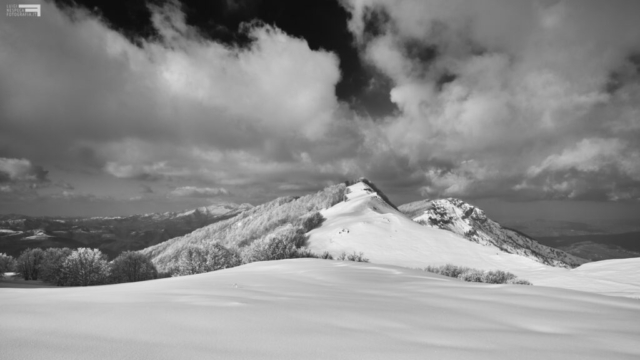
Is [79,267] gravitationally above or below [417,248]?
below

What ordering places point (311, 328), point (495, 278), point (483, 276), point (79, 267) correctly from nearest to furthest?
1. point (311, 328)
2. point (79, 267)
3. point (483, 276)
4. point (495, 278)

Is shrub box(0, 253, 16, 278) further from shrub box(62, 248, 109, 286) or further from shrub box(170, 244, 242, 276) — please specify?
shrub box(170, 244, 242, 276)

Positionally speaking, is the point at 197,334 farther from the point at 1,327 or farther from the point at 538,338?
the point at 538,338

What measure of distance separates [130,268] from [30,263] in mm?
12316

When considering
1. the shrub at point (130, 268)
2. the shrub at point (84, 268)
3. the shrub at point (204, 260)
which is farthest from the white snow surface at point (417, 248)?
the shrub at point (84, 268)

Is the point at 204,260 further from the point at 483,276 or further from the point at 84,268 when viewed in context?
the point at 483,276

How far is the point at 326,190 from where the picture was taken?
110750 millimetres

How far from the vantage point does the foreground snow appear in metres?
2.80

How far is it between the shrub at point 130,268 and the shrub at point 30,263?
968 cm

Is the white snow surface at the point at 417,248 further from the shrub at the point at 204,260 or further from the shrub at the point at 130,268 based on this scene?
the shrub at the point at 130,268

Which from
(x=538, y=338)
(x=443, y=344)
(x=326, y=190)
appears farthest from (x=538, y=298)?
(x=326, y=190)

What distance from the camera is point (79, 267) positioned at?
75.8 ft

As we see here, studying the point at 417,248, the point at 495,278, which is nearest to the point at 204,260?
the point at 495,278

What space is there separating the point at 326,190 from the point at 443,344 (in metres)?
107
